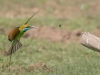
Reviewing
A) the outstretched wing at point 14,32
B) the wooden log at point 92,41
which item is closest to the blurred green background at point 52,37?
the outstretched wing at point 14,32

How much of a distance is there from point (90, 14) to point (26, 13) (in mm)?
2263

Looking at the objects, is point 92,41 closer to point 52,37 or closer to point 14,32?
point 14,32

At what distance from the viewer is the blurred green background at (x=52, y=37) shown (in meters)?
7.09

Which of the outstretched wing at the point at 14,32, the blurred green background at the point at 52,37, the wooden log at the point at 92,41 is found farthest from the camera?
the blurred green background at the point at 52,37

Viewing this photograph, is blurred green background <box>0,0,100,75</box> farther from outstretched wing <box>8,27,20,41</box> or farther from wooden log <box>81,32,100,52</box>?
wooden log <box>81,32,100,52</box>

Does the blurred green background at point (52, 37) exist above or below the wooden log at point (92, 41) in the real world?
above

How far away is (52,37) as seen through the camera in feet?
36.3

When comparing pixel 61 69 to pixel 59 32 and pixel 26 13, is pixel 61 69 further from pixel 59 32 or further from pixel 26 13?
pixel 26 13

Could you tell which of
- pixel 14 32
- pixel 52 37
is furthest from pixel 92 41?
pixel 52 37

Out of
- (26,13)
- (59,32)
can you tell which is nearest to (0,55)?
(59,32)

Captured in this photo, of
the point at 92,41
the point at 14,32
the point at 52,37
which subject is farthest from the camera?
the point at 52,37

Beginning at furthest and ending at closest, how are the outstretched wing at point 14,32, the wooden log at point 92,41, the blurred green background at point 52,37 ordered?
the blurred green background at point 52,37 → the outstretched wing at point 14,32 → the wooden log at point 92,41

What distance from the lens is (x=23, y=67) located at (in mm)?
7062

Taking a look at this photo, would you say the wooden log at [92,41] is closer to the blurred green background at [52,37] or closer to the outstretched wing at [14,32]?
the blurred green background at [52,37]
